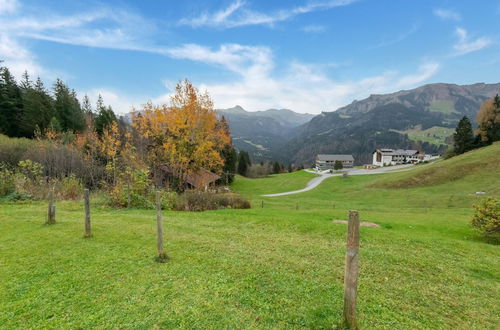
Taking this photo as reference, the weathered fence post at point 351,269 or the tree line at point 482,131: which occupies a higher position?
the tree line at point 482,131

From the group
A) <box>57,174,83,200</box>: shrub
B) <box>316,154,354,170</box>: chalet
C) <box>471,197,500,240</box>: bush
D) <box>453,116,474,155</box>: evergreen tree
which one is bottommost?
<box>471,197,500,240</box>: bush

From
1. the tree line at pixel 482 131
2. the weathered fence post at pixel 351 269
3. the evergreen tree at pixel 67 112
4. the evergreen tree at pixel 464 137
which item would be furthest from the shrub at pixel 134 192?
the tree line at pixel 482 131

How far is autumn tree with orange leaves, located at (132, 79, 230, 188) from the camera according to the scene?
18156 millimetres

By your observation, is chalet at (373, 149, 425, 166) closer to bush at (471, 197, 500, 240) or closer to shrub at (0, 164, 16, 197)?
bush at (471, 197, 500, 240)

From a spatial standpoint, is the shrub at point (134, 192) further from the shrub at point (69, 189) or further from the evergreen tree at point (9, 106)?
the evergreen tree at point (9, 106)

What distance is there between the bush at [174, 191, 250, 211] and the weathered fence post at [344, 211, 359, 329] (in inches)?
404

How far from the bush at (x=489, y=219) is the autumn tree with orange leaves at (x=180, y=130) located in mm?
16624

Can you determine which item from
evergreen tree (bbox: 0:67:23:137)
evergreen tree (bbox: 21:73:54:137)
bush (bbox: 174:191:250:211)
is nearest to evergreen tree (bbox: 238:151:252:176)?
evergreen tree (bbox: 21:73:54:137)

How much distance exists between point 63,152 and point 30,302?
767 inches

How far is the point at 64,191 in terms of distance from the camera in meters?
13.3

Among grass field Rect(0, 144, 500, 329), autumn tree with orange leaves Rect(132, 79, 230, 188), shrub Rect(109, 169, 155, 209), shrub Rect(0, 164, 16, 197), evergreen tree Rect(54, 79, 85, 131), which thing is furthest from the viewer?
evergreen tree Rect(54, 79, 85, 131)

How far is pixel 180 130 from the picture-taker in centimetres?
1886

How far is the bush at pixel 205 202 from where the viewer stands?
12297mm

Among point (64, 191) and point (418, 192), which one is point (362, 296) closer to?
point (64, 191)
